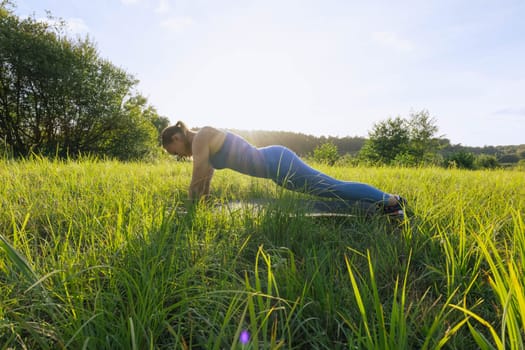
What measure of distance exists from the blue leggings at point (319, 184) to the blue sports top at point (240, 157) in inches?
6.1

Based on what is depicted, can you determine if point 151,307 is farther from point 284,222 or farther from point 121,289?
point 284,222

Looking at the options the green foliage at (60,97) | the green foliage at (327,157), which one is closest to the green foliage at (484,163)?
the green foliage at (327,157)

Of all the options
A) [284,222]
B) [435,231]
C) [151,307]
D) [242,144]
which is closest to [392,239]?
[435,231]

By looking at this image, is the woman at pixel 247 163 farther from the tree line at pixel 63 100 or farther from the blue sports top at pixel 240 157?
the tree line at pixel 63 100

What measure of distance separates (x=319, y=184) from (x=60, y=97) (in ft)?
49.6

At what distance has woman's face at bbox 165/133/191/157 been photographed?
3.55 metres

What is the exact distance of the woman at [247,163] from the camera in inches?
105

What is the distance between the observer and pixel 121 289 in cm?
112

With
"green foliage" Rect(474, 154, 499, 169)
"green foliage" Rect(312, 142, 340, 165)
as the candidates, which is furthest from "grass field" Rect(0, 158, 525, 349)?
"green foliage" Rect(474, 154, 499, 169)

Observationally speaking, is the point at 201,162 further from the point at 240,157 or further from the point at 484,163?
the point at 484,163

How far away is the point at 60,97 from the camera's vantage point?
13156 millimetres

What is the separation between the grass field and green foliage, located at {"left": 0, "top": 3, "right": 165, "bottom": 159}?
1248 centimetres

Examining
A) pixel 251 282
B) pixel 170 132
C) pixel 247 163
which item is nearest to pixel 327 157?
pixel 247 163

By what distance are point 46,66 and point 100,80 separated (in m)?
2.31
